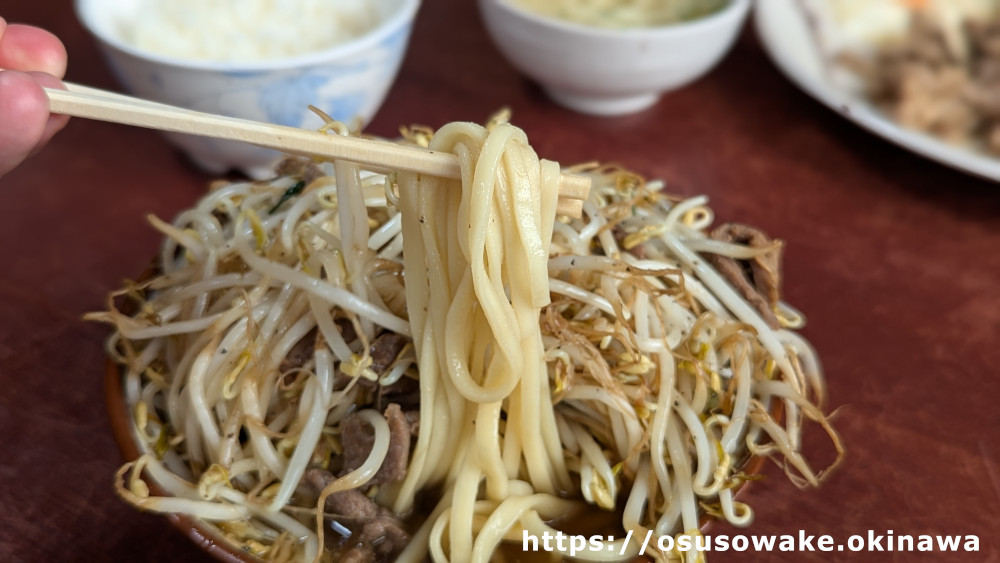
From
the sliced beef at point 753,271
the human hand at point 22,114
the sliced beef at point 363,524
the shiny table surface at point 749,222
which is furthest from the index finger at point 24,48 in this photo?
the sliced beef at point 753,271

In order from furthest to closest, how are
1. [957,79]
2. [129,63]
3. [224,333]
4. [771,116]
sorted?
[771,116]
[957,79]
[129,63]
[224,333]

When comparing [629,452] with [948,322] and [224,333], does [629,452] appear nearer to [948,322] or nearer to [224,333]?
[224,333]

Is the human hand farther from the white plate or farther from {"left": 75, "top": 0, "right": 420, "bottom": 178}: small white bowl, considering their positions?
the white plate

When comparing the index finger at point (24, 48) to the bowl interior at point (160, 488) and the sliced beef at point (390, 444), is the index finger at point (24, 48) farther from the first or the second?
the sliced beef at point (390, 444)

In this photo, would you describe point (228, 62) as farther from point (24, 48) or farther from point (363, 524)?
point (363, 524)

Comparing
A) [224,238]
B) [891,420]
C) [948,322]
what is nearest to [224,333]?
[224,238]
